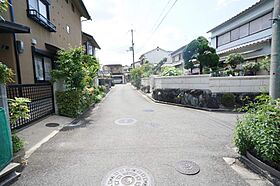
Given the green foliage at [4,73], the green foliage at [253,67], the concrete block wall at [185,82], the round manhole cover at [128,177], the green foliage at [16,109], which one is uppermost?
the green foliage at [253,67]

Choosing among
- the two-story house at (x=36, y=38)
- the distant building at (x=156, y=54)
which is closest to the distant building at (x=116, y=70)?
the distant building at (x=156, y=54)

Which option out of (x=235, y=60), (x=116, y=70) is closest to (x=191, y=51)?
(x=235, y=60)

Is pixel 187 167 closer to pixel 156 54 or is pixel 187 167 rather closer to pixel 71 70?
pixel 71 70

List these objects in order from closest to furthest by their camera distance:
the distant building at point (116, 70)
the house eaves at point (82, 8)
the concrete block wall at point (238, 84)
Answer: the concrete block wall at point (238, 84) < the house eaves at point (82, 8) < the distant building at point (116, 70)

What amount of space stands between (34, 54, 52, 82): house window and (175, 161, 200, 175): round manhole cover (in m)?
8.07

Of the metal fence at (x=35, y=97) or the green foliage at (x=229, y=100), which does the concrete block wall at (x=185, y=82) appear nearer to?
the green foliage at (x=229, y=100)

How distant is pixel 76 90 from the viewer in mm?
7375

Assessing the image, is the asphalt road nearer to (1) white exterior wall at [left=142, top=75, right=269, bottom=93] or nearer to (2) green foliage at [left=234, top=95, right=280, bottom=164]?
(2) green foliage at [left=234, top=95, right=280, bottom=164]

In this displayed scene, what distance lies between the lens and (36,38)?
8.27m

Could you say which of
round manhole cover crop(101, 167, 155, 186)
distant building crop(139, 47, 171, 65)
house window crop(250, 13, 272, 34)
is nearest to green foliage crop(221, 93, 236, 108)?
round manhole cover crop(101, 167, 155, 186)

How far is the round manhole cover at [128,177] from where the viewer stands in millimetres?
2668

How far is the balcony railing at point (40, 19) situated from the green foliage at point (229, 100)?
9.97 m

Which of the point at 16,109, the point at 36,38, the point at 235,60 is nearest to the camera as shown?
the point at 16,109

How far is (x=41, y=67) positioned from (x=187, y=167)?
9.14 m
